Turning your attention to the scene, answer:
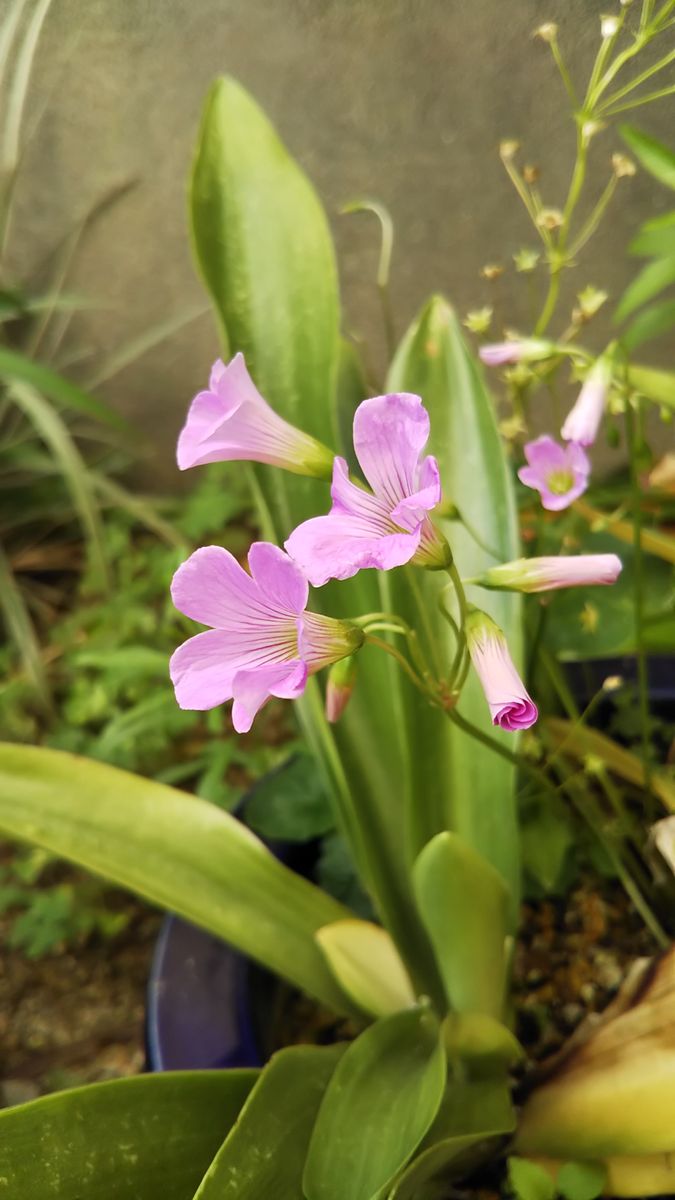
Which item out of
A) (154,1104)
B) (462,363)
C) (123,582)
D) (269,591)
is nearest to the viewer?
(269,591)

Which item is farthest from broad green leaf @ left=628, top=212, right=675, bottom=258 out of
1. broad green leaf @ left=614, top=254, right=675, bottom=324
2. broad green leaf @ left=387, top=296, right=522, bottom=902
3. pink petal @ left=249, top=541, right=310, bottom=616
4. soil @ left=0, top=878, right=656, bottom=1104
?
soil @ left=0, top=878, right=656, bottom=1104

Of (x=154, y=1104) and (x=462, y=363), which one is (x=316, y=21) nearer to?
(x=462, y=363)

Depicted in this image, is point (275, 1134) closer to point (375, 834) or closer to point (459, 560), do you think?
point (375, 834)

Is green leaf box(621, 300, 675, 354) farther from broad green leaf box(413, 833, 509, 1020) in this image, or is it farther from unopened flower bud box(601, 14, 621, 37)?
broad green leaf box(413, 833, 509, 1020)

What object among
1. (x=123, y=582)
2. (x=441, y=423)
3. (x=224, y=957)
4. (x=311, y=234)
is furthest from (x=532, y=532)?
(x=123, y=582)

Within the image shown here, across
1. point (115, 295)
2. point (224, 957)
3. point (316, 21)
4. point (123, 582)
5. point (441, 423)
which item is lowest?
point (224, 957)

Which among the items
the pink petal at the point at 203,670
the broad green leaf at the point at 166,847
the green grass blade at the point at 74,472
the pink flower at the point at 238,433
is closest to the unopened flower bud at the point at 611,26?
the pink flower at the point at 238,433

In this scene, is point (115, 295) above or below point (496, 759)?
above
